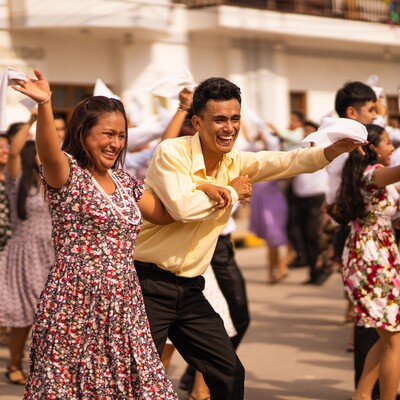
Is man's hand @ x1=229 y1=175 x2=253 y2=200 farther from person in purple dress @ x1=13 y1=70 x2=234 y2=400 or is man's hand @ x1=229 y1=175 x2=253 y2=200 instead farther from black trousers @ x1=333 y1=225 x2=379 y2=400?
black trousers @ x1=333 y1=225 x2=379 y2=400

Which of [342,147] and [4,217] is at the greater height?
[342,147]

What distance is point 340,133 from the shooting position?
4.79 metres

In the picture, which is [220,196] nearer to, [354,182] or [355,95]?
[354,182]

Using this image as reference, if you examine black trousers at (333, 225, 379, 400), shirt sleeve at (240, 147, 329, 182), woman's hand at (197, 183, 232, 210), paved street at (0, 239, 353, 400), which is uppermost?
shirt sleeve at (240, 147, 329, 182)

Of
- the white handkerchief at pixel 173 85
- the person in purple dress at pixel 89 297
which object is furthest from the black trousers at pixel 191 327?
the white handkerchief at pixel 173 85

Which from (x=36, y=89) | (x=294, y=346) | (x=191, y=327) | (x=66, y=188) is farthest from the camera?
(x=294, y=346)

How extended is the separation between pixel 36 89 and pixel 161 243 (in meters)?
1.06

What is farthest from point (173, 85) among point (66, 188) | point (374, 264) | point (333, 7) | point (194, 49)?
point (333, 7)

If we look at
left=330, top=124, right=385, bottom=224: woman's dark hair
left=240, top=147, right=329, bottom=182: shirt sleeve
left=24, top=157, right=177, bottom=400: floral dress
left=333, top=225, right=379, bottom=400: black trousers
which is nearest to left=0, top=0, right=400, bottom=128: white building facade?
left=333, top=225, right=379, bottom=400: black trousers

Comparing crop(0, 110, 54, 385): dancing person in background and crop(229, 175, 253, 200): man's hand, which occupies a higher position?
crop(229, 175, 253, 200): man's hand

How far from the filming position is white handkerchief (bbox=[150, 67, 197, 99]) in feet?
20.4

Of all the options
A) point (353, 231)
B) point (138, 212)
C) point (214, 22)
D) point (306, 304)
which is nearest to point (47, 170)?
point (138, 212)

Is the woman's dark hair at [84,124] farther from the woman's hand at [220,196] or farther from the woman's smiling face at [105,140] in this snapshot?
the woman's hand at [220,196]

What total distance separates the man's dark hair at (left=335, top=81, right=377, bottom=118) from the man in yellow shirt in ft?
6.52
